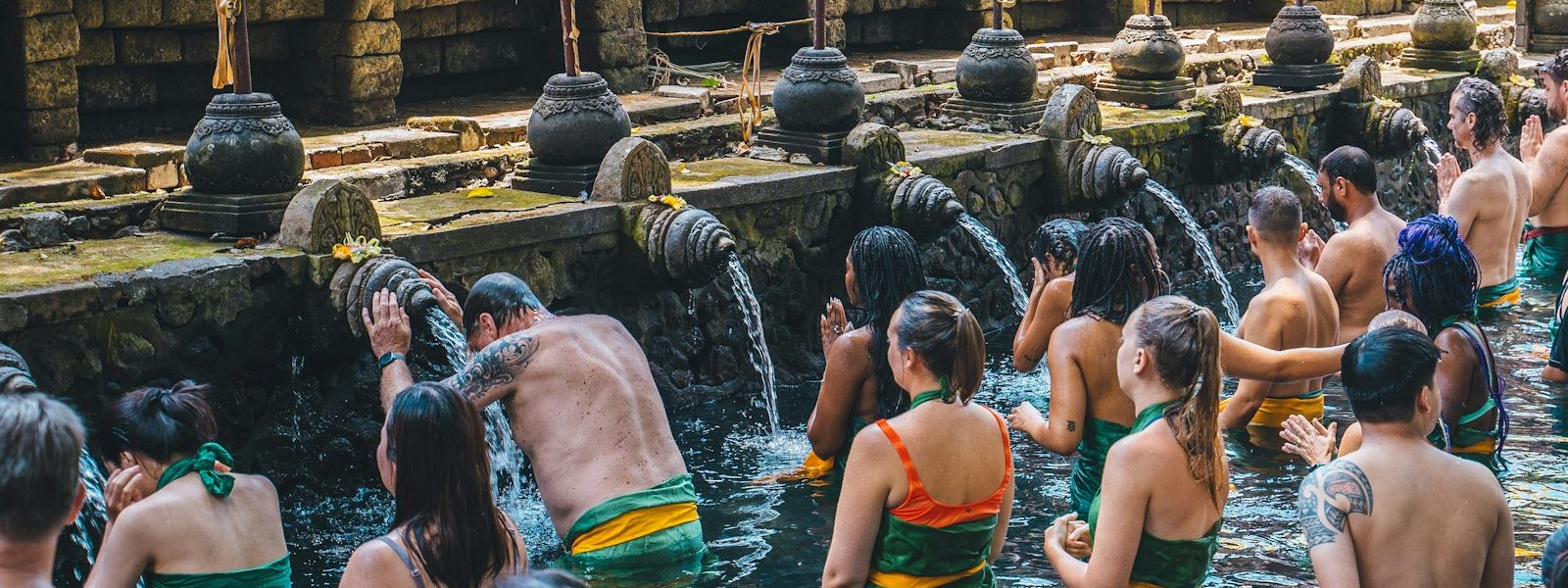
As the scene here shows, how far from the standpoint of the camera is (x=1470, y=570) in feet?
12.1

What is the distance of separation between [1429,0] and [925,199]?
7.41 m

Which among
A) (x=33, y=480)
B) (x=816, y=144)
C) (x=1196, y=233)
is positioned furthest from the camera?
(x=1196, y=233)

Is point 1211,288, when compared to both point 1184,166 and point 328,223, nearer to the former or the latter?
point 1184,166

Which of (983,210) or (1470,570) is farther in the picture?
(983,210)

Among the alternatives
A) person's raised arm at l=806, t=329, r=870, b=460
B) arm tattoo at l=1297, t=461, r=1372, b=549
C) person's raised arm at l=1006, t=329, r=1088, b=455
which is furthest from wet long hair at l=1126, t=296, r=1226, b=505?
person's raised arm at l=806, t=329, r=870, b=460

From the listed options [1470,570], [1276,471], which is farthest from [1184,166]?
[1470,570]

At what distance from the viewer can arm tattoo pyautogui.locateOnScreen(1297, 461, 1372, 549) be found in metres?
3.65

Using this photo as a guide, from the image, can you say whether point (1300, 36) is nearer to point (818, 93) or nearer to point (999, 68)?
point (999, 68)

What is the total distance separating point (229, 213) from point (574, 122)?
5.64 feet

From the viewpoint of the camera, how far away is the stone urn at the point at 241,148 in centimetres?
666

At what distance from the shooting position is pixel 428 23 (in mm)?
10828

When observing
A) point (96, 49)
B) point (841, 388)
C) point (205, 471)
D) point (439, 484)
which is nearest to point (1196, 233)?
point (841, 388)

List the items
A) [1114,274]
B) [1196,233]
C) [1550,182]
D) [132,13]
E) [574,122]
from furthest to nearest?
[1196,233] → [1550,182] → [132,13] → [574,122] → [1114,274]

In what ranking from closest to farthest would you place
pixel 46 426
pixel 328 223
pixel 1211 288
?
pixel 46 426
pixel 328 223
pixel 1211 288
